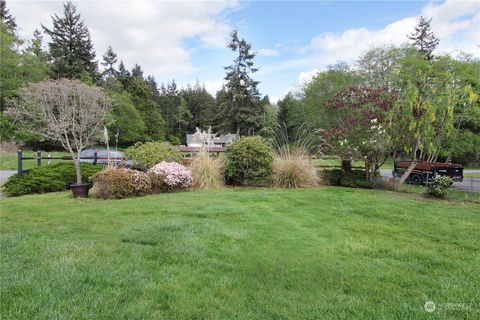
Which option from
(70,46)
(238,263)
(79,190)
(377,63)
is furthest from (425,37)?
(238,263)

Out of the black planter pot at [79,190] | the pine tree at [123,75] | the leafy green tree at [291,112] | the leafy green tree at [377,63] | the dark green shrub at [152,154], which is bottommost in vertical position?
the black planter pot at [79,190]

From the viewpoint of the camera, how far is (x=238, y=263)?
2.97m

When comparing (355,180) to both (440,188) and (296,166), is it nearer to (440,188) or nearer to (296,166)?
(296,166)

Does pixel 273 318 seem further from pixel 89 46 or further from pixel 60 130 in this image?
pixel 89 46

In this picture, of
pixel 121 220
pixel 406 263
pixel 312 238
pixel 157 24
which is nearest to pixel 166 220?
pixel 121 220

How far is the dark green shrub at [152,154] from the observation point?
28.1 feet

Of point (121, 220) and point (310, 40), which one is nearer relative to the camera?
point (121, 220)

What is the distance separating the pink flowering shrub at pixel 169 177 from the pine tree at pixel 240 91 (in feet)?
83.2

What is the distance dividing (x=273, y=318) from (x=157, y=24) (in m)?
9.80

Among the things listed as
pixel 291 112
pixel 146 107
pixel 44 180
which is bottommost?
pixel 44 180

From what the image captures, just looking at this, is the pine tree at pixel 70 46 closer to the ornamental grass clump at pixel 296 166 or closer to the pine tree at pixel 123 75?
the pine tree at pixel 123 75

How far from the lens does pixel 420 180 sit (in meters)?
11.4

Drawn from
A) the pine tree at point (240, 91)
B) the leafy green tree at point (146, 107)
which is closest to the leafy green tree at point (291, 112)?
the pine tree at point (240, 91)

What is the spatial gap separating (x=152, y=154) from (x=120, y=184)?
6.80 ft
